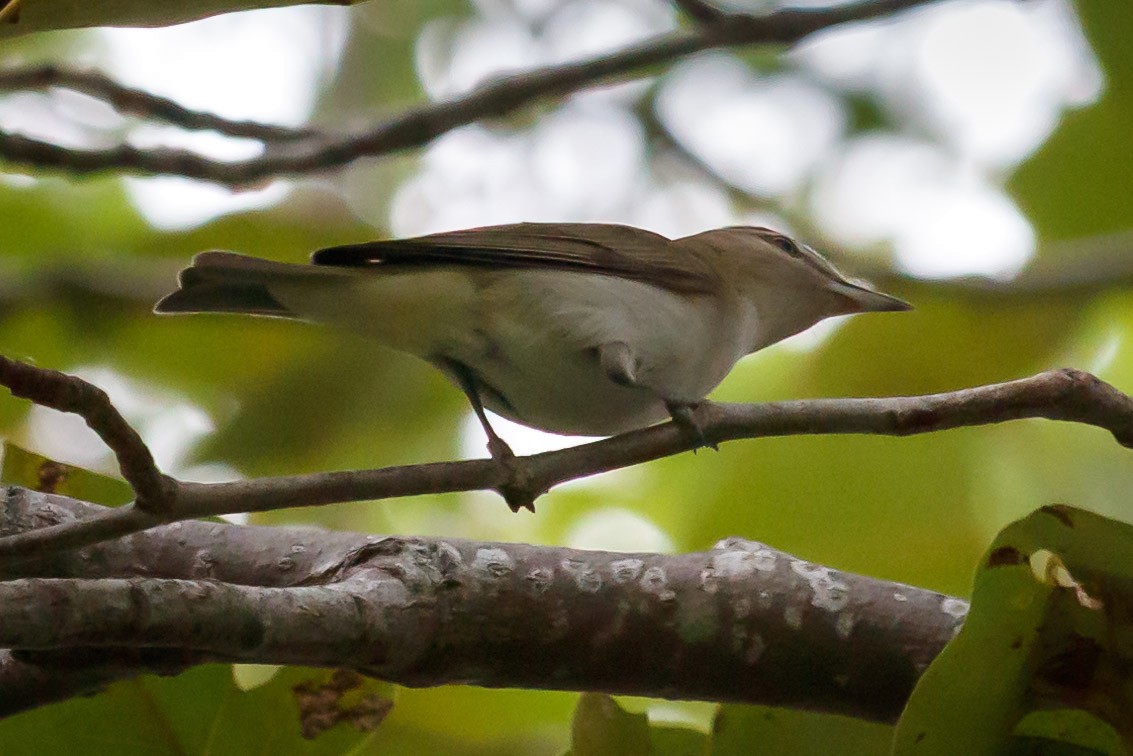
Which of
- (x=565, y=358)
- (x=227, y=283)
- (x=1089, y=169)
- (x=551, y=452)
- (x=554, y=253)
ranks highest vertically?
(x=1089, y=169)

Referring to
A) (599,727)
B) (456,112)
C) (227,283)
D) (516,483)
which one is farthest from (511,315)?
(599,727)

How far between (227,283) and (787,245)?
2.19m

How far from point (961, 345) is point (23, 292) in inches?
150

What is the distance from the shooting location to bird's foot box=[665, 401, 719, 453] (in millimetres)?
2732

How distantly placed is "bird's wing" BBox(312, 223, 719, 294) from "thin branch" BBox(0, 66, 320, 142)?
0.59 meters

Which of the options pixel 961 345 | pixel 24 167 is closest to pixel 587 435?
pixel 24 167

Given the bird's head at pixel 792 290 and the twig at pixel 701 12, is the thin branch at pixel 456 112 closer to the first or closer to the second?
the twig at pixel 701 12

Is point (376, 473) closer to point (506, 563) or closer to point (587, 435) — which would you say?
point (506, 563)

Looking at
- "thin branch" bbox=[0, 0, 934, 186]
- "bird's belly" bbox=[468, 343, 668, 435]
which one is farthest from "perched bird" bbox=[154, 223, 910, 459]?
"thin branch" bbox=[0, 0, 934, 186]

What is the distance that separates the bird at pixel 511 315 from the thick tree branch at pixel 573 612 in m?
0.50

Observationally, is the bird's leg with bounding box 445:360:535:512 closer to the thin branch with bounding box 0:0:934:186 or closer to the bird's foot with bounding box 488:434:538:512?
the bird's foot with bounding box 488:434:538:512

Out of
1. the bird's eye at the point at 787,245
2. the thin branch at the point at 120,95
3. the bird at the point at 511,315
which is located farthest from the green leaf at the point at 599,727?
the bird's eye at the point at 787,245

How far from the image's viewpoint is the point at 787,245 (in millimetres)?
4730

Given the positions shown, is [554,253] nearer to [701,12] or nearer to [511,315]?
[511,315]
